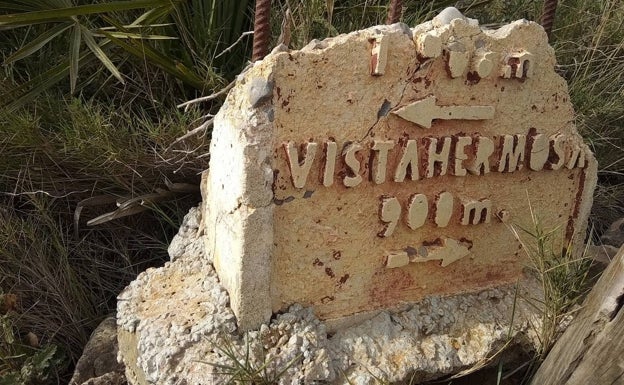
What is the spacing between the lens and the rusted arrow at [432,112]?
1.54 metres

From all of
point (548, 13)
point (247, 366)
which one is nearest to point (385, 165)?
point (247, 366)

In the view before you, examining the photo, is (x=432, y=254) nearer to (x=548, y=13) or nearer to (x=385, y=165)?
Result: (x=385, y=165)

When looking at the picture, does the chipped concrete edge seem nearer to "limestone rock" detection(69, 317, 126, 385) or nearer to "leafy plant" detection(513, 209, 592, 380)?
"limestone rock" detection(69, 317, 126, 385)

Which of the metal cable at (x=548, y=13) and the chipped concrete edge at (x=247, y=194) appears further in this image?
the metal cable at (x=548, y=13)

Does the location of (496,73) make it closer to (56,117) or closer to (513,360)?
(513,360)

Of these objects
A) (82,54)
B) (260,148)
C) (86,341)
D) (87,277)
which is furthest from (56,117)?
(260,148)

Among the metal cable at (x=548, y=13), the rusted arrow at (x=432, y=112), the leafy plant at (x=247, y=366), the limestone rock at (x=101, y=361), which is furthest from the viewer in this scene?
the metal cable at (x=548, y=13)

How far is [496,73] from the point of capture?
5.31ft

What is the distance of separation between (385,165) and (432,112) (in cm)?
18

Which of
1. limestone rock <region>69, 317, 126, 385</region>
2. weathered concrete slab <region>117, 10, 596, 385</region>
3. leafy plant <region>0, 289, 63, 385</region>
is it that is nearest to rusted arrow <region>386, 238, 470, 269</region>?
weathered concrete slab <region>117, 10, 596, 385</region>

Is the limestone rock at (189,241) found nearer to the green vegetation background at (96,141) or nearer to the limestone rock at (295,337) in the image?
the limestone rock at (295,337)

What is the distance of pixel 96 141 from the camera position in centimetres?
203

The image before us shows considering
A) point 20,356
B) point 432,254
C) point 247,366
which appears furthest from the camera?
point 20,356

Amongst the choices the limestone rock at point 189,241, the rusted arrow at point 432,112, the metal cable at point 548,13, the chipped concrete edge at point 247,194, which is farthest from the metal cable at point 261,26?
the metal cable at point 548,13
